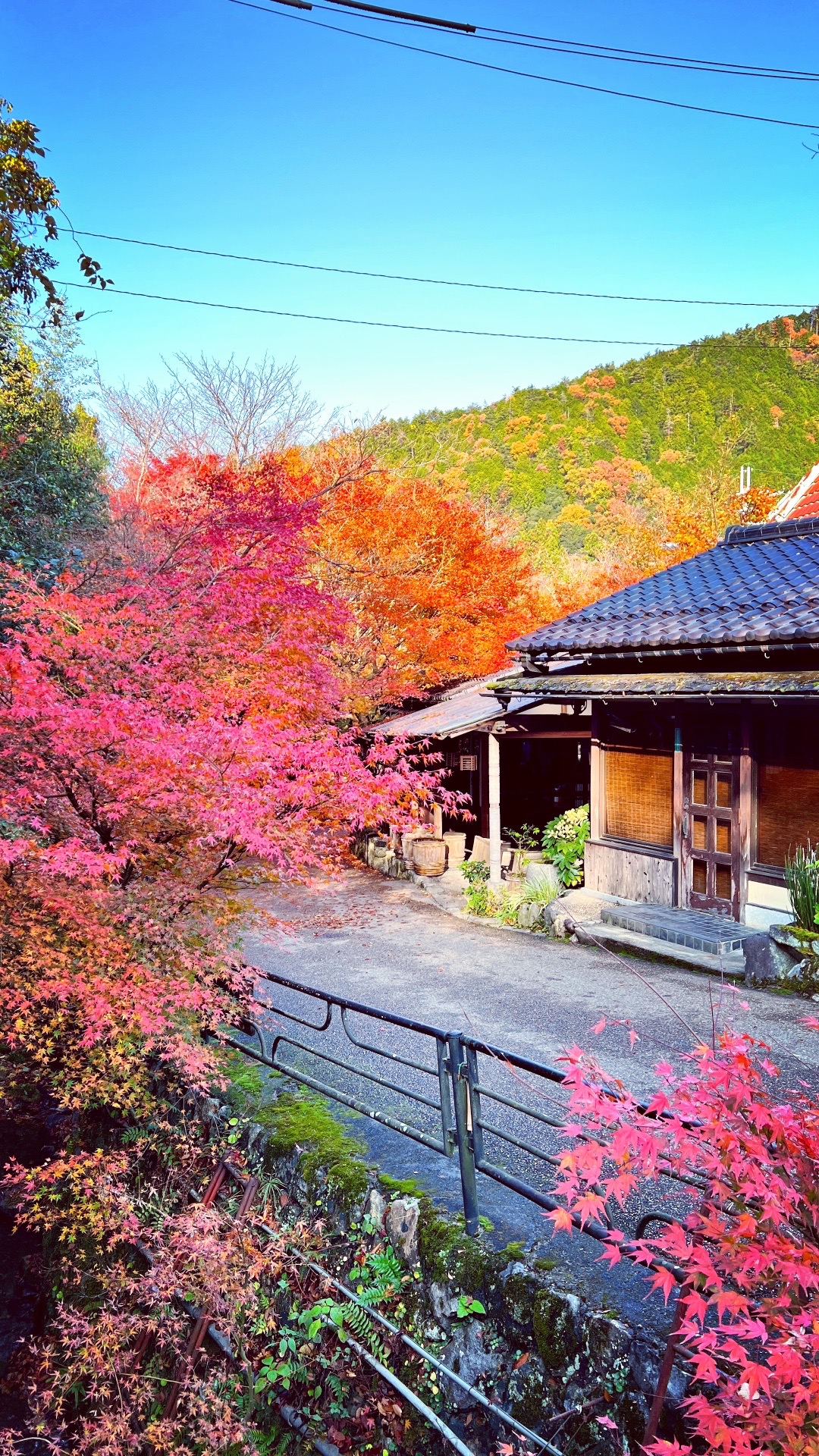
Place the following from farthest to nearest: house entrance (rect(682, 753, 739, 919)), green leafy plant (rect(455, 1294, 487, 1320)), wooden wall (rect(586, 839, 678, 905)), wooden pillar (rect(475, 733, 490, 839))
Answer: wooden pillar (rect(475, 733, 490, 839)) → wooden wall (rect(586, 839, 678, 905)) → house entrance (rect(682, 753, 739, 919)) → green leafy plant (rect(455, 1294, 487, 1320))

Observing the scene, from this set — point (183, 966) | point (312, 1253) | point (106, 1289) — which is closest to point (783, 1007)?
point (312, 1253)

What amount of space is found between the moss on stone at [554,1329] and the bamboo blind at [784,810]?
6.43m

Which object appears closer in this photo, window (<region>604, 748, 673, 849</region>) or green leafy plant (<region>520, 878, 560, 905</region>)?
window (<region>604, 748, 673, 849</region>)

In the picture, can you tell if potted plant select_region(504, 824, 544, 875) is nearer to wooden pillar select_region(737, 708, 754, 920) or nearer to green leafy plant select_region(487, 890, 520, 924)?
green leafy plant select_region(487, 890, 520, 924)

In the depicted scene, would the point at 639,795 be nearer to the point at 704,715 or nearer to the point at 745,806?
the point at 704,715

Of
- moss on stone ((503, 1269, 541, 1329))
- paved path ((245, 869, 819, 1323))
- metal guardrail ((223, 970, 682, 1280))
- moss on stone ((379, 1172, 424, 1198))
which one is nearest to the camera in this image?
metal guardrail ((223, 970, 682, 1280))

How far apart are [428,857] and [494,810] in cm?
262

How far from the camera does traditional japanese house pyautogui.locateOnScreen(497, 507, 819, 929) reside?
28.6 ft

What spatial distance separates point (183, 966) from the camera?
5.66 meters

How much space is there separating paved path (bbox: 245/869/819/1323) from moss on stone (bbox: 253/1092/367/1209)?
0.17 m

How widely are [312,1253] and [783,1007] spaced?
16.2ft

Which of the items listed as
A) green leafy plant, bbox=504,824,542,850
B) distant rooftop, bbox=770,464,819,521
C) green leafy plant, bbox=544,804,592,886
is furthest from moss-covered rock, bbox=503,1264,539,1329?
distant rooftop, bbox=770,464,819,521

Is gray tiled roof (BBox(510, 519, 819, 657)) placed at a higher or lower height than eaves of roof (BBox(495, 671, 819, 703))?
higher

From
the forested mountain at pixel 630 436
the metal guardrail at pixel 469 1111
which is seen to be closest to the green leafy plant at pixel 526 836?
the metal guardrail at pixel 469 1111
